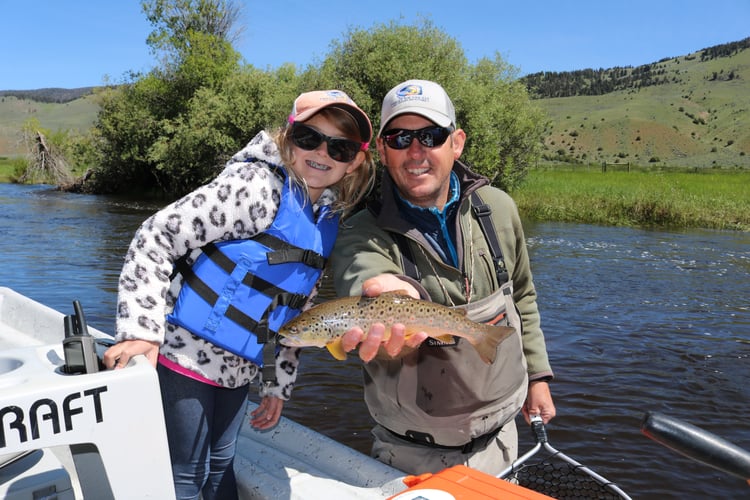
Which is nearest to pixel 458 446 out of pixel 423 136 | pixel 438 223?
pixel 438 223

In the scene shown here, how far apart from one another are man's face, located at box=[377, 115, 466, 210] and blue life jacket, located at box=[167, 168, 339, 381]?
0.46 metres

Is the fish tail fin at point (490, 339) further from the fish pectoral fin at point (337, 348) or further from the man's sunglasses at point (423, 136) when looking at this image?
the man's sunglasses at point (423, 136)

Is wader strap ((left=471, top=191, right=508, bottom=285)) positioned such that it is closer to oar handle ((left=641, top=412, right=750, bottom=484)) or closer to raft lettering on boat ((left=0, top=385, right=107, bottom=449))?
oar handle ((left=641, top=412, right=750, bottom=484))

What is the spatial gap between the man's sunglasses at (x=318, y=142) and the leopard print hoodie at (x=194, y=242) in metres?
0.13

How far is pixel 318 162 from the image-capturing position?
2.74 metres

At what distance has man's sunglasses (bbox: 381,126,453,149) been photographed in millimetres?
2762

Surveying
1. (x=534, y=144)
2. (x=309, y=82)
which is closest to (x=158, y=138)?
(x=309, y=82)

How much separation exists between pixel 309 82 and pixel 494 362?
23513mm

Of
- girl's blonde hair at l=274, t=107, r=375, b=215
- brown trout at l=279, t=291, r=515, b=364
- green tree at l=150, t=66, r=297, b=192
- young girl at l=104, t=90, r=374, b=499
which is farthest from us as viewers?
green tree at l=150, t=66, r=297, b=192

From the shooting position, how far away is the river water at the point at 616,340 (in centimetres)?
605

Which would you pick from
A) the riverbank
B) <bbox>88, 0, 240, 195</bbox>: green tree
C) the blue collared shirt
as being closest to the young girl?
the blue collared shirt

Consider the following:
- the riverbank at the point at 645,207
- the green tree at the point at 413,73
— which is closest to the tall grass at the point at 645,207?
the riverbank at the point at 645,207

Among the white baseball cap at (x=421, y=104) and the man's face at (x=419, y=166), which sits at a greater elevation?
the white baseball cap at (x=421, y=104)

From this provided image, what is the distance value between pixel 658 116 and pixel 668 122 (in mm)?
6016
